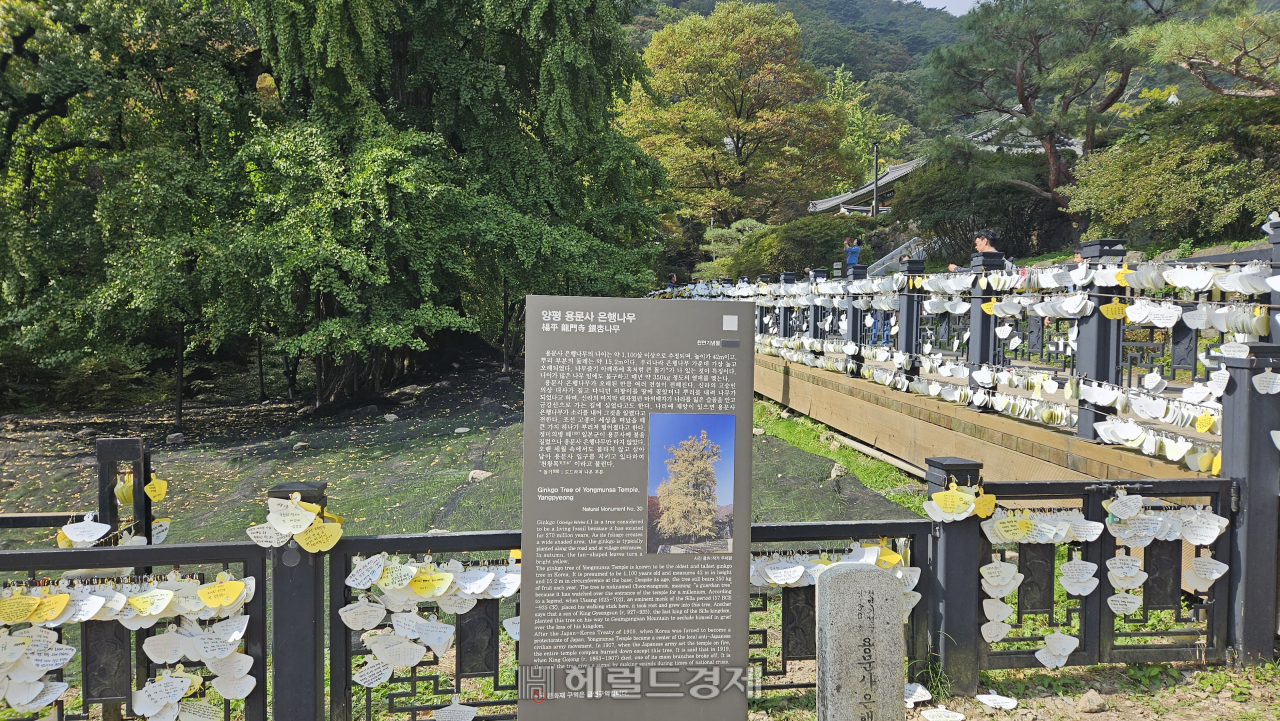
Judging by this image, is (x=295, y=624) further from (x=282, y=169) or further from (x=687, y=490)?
(x=282, y=169)

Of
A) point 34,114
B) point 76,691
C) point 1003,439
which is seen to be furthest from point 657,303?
point 34,114

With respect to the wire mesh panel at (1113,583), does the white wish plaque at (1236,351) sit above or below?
above

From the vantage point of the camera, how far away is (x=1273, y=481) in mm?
3316

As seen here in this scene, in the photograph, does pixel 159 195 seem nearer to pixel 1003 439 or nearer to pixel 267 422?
pixel 267 422

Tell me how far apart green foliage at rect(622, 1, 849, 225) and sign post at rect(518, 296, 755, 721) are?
77.2 ft

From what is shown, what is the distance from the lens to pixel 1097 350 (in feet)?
16.1

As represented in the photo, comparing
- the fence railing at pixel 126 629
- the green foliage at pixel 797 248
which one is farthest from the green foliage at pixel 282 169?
the green foliage at pixel 797 248

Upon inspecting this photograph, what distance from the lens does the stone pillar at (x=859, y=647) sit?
9.20ft

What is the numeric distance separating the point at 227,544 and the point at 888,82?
5563cm

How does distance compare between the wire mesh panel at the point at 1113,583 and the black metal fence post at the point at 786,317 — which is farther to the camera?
the black metal fence post at the point at 786,317

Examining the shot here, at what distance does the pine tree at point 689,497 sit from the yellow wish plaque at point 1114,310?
348cm

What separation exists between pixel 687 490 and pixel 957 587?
1346 mm

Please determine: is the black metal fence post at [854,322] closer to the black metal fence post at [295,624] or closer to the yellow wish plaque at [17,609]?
the black metal fence post at [295,624]

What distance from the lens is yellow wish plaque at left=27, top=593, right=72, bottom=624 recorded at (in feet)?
8.55
